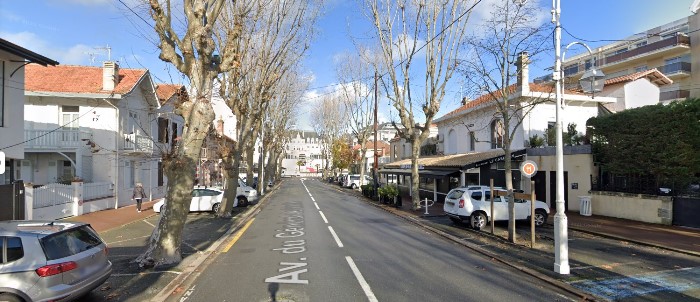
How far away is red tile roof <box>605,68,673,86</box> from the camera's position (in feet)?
86.4

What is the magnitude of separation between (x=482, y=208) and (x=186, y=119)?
10.5 m

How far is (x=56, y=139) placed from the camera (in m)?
22.0

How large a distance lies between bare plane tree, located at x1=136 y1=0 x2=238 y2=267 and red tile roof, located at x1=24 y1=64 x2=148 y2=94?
15.7 m

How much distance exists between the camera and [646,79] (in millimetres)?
27031

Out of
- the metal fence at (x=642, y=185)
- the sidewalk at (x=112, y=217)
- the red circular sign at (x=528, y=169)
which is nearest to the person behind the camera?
the red circular sign at (x=528, y=169)

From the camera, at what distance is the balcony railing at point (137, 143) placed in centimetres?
2403

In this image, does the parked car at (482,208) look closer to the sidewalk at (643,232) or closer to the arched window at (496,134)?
the sidewalk at (643,232)

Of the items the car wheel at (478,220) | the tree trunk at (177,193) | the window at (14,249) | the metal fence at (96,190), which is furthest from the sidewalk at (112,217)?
the car wheel at (478,220)

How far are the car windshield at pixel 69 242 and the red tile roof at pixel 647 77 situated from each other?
28.7m

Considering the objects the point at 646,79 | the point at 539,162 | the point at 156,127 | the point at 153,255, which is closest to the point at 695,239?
the point at 539,162

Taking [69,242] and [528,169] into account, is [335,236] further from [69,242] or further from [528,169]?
[69,242]

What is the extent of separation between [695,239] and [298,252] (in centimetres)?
1114

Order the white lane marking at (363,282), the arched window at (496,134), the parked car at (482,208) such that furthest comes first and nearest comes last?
the arched window at (496,134), the parked car at (482,208), the white lane marking at (363,282)

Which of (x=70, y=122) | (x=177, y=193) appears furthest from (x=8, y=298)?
(x=70, y=122)
